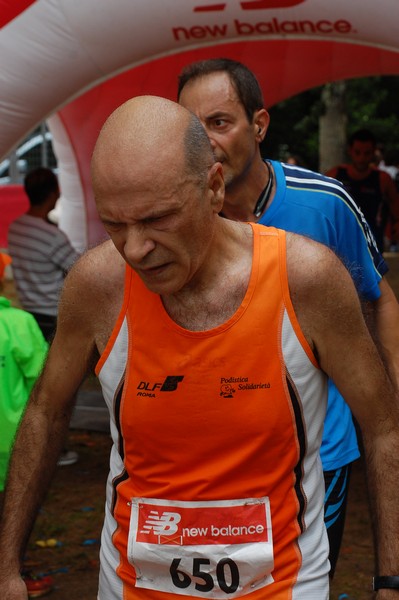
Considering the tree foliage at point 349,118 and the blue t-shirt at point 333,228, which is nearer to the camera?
the blue t-shirt at point 333,228

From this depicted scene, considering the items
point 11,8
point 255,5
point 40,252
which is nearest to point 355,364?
point 11,8

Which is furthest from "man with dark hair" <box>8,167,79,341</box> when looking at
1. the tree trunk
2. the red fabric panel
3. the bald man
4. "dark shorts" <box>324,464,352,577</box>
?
the tree trunk

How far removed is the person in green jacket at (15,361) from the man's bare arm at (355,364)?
2.67 m

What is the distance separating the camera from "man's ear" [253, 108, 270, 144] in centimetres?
377

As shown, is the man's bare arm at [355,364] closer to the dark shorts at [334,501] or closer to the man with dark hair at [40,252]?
the dark shorts at [334,501]

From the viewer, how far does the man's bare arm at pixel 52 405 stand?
2.40m

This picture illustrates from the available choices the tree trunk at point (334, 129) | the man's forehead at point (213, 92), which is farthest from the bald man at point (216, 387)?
the tree trunk at point (334, 129)

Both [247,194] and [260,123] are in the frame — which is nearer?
[247,194]

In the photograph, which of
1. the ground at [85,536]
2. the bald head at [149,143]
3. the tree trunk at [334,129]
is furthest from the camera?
the tree trunk at [334,129]

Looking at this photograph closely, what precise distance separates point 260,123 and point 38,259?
375 cm

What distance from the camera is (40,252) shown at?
7281mm

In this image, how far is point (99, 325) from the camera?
7.86ft

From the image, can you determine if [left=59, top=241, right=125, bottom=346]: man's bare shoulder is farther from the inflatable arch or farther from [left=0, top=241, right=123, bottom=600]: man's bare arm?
the inflatable arch

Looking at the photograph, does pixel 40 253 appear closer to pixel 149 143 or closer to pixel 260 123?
pixel 260 123
